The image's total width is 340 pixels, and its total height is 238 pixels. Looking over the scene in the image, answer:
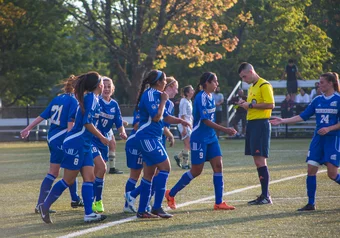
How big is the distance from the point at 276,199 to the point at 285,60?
3718 centimetres

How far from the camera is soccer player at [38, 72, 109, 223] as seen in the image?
9852 millimetres

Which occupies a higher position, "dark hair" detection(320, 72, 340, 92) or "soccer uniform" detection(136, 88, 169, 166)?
"dark hair" detection(320, 72, 340, 92)

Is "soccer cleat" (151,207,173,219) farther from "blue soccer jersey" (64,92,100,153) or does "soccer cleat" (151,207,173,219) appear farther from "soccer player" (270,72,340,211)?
"soccer player" (270,72,340,211)

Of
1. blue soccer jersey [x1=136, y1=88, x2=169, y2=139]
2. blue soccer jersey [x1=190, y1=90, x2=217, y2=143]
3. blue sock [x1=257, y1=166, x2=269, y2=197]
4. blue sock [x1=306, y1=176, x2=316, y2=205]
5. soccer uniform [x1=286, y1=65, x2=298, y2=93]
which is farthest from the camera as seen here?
soccer uniform [x1=286, y1=65, x2=298, y2=93]

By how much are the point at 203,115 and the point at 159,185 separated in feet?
4.46

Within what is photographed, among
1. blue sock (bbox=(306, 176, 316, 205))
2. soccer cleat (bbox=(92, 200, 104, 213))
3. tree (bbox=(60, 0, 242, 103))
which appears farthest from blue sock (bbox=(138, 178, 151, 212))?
tree (bbox=(60, 0, 242, 103))

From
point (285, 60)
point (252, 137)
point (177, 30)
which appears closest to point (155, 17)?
point (177, 30)

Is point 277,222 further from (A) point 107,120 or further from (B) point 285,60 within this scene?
(B) point 285,60

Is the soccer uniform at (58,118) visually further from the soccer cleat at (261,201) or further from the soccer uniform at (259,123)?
the soccer cleat at (261,201)

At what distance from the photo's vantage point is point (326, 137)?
10914 millimetres

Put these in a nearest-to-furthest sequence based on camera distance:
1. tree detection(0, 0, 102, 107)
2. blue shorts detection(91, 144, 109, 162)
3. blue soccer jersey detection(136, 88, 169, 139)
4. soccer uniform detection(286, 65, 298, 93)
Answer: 1. blue soccer jersey detection(136, 88, 169, 139)
2. blue shorts detection(91, 144, 109, 162)
3. soccer uniform detection(286, 65, 298, 93)
4. tree detection(0, 0, 102, 107)

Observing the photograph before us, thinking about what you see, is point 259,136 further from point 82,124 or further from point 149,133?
point 82,124

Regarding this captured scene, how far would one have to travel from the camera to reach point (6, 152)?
2669 cm

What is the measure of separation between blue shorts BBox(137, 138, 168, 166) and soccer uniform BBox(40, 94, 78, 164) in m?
1.34
